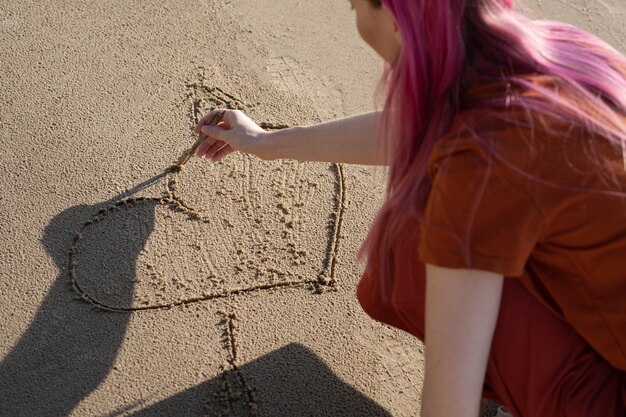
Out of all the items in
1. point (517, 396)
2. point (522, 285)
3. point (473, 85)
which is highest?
point (473, 85)

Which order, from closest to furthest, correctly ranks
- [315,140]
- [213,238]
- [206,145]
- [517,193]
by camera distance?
[517,193]
[315,140]
[206,145]
[213,238]

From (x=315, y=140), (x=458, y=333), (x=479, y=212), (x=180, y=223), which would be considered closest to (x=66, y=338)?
(x=180, y=223)

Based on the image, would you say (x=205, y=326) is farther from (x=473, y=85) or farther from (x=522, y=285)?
(x=473, y=85)

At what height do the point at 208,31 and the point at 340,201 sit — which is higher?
the point at 208,31

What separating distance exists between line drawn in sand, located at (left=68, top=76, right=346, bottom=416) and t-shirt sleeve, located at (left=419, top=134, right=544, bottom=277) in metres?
0.87

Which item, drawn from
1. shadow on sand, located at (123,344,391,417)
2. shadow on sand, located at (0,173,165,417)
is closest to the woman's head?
shadow on sand, located at (123,344,391,417)

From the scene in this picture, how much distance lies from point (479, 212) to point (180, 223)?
49.3 inches

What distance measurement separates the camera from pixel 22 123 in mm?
2625

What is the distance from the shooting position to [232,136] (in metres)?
2.09


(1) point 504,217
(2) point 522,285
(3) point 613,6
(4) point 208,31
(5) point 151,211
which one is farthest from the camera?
(3) point 613,6

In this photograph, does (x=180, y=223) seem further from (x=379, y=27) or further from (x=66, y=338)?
(x=379, y=27)

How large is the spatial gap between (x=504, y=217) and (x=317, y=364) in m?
0.94

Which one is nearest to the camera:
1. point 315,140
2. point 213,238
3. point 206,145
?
point 315,140

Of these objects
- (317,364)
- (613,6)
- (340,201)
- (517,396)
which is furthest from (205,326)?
(613,6)
